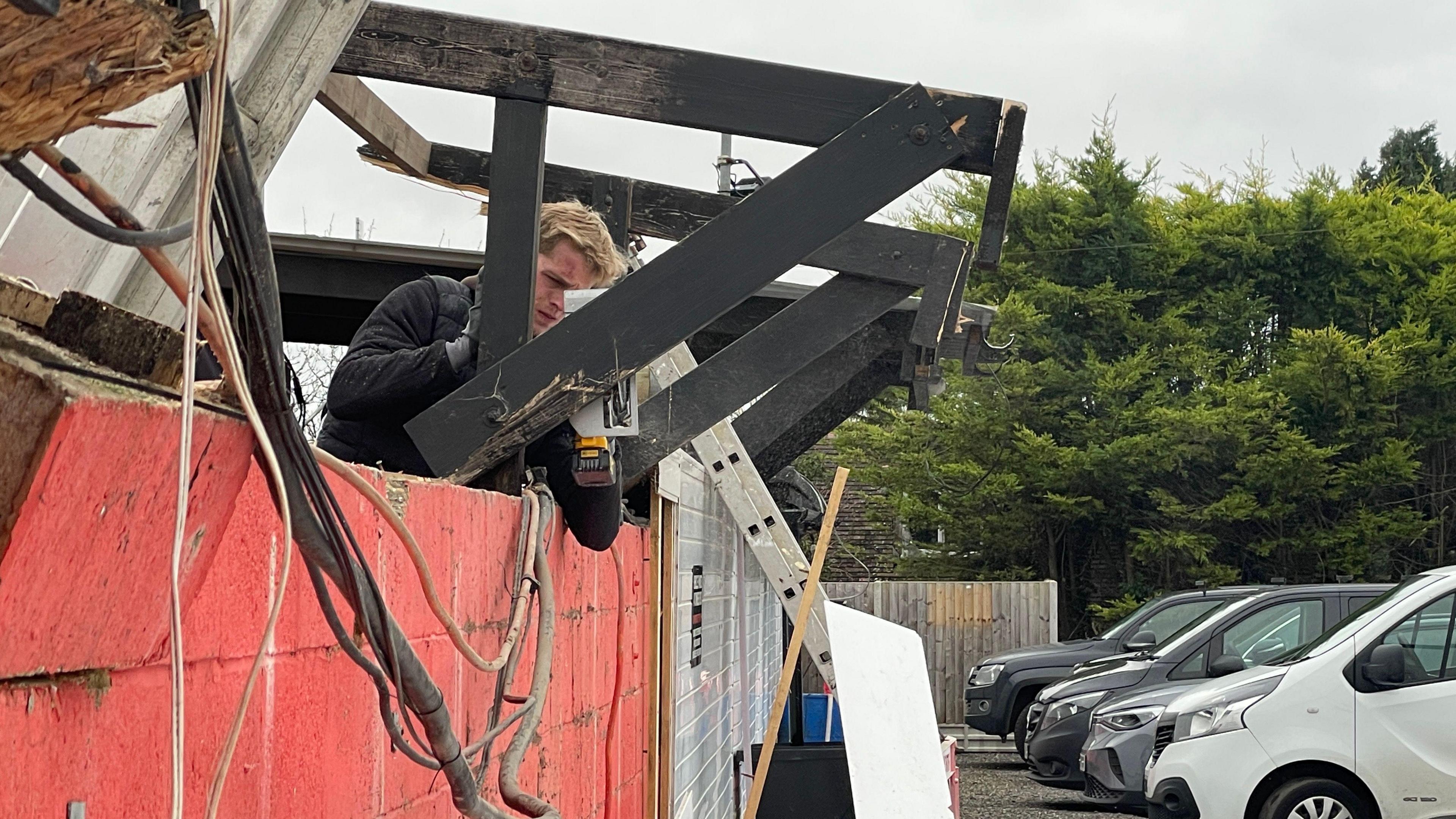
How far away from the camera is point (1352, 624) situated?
866 cm

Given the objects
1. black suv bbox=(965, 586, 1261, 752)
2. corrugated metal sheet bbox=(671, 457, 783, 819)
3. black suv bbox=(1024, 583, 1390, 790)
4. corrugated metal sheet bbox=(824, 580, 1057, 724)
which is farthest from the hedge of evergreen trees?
corrugated metal sheet bbox=(671, 457, 783, 819)

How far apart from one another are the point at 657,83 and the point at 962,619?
54.9 feet

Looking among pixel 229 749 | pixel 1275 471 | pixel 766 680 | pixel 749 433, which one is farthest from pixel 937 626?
pixel 229 749

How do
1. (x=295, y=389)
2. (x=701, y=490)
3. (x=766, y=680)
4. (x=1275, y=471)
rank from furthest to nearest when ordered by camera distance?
(x=1275, y=471), (x=766, y=680), (x=701, y=490), (x=295, y=389)

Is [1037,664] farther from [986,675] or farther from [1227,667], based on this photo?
[1227,667]

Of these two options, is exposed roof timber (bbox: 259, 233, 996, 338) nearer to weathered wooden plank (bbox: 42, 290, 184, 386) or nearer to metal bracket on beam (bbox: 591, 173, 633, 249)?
metal bracket on beam (bbox: 591, 173, 633, 249)

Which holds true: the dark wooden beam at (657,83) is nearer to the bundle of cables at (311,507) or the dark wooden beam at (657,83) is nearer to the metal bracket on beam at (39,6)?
the bundle of cables at (311,507)

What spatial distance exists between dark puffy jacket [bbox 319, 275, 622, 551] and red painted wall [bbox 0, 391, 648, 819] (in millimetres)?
396

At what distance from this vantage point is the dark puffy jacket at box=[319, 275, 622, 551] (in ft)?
10.3

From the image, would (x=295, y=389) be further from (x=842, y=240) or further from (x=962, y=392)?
(x=962, y=392)

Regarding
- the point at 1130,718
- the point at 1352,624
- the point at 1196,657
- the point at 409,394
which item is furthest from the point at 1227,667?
the point at 409,394

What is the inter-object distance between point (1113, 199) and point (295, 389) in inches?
997

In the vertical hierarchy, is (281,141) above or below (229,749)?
above

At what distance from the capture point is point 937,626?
63.9 ft
